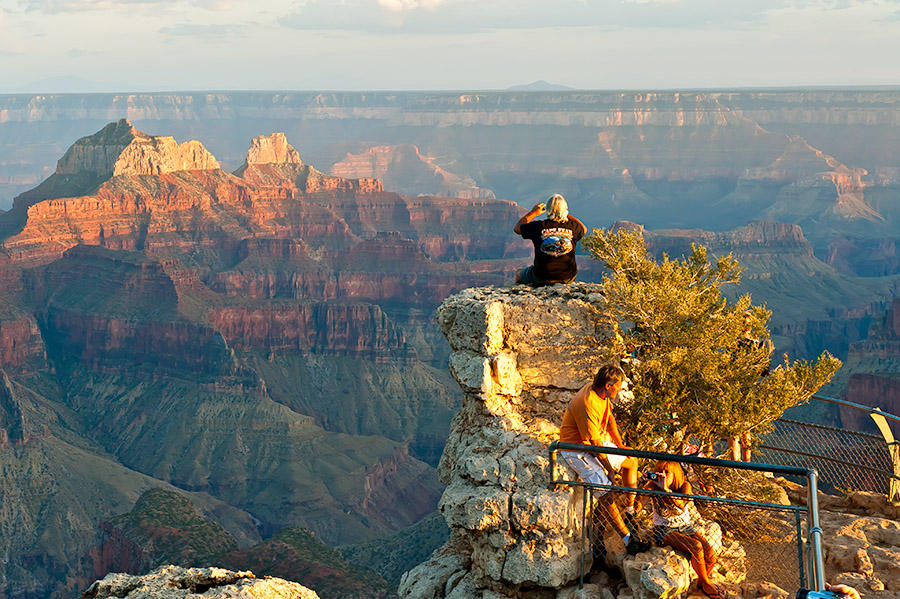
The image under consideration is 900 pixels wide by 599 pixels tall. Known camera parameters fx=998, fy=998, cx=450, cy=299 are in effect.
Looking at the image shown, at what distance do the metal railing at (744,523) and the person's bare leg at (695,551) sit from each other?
295 millimetres

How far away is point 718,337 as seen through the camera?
12258 millimetres

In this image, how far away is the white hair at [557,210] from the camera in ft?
43.5

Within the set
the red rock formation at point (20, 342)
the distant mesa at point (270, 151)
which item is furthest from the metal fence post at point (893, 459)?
the distant mesa at point (270, 151)

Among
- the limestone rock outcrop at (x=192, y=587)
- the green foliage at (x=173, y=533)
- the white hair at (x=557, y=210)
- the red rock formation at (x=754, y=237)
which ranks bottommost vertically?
the green foliage at (x=173, y=533)

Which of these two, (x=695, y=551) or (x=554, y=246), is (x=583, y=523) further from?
(x=554, y=246)

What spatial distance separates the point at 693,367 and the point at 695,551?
2420 millimetres

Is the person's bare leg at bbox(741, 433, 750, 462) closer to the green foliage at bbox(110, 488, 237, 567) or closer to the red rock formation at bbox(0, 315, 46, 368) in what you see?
the green foliage at bbox(110, 488, 237, 567)

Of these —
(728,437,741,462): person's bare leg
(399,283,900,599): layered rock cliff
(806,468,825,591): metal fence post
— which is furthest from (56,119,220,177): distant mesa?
(806,468,825,591): metal fence post

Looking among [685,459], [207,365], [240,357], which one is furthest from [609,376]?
[240,357]

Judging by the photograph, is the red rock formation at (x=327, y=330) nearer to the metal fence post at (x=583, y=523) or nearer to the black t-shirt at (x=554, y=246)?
the black t-shirt at (x=554, y=246)

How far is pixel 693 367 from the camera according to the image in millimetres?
12133

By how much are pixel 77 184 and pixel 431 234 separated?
66136 millimetres

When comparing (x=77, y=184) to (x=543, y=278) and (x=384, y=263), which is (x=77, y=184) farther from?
(x=543, y=278)

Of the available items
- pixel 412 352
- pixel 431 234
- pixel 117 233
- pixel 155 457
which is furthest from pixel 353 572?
pixel 431 234
